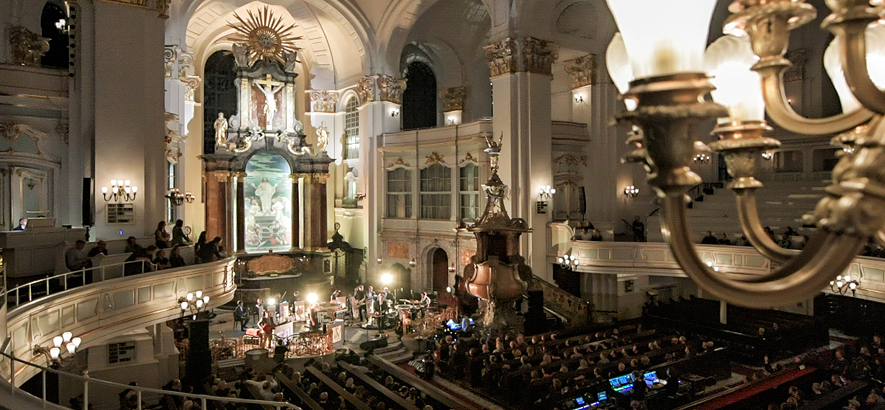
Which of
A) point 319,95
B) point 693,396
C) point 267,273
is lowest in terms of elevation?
point 693,396

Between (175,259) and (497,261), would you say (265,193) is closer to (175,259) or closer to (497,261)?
(175,259)

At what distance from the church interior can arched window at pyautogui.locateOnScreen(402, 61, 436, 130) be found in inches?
4.4

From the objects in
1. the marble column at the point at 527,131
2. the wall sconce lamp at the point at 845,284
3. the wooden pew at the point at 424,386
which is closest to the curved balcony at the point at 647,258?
the marble column at the point at 527,131

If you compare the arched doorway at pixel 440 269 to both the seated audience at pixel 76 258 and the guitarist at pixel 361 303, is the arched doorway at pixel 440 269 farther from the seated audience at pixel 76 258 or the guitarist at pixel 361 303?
the seated audience at pixel 76 258

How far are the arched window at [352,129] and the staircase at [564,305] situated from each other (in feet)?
39.5

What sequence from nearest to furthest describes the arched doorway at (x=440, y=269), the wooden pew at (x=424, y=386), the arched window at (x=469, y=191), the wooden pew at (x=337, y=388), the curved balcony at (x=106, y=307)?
the curved balcony at (x=106, y=307) < the wooden pew at (x=337, y=388) < the wooden pew at (x=424, y=386) < the arched window at (x=469, y=191) < the arched doorway at (x=440, y=269)

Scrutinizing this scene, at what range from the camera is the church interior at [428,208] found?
9.66 ft

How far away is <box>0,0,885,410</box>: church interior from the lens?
2.95m

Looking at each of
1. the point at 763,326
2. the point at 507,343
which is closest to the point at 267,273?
the point at 507,343

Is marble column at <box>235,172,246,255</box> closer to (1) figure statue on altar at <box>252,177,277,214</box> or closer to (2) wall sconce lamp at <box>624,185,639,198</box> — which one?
(1) figure statue on altar at <box>252,177,277,214</box>

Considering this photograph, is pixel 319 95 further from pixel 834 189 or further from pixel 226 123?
pixel 834 189

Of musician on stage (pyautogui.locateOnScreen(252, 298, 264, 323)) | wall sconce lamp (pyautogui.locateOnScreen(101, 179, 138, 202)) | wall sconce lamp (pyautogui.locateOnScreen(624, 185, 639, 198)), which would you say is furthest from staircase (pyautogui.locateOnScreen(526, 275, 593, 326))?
wall sconce lamp (pyautogui.locateOnScreen(101, 179, 138, 202))

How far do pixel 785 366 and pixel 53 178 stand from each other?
1980 cm

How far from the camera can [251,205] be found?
2580 centimetres
